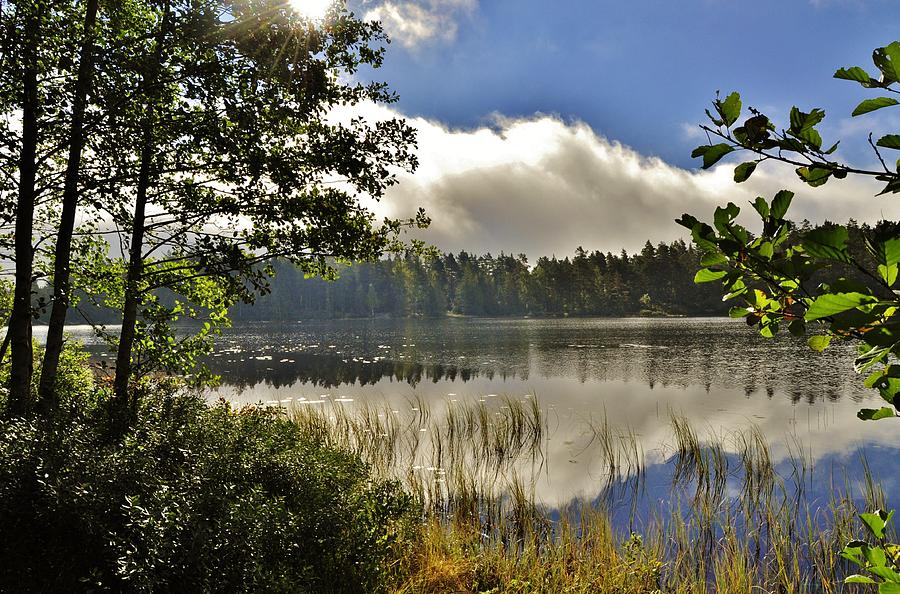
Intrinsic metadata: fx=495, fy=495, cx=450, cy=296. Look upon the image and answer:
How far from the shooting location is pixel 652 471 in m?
11.3

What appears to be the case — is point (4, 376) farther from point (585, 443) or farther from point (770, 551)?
point (770, 551)

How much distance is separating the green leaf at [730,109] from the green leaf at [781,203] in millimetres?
239

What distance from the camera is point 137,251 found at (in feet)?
31.9

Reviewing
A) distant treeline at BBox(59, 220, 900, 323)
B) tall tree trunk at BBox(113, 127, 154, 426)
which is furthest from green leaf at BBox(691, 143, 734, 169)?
distant treeline at BBox(59, 220, 900, 323)

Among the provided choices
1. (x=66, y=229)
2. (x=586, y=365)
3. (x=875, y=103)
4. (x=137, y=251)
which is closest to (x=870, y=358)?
(x=875, y=103)

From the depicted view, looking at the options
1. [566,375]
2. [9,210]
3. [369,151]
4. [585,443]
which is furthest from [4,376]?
[566,375]

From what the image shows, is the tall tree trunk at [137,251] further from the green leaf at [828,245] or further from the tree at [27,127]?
the green leaf at [828,245]

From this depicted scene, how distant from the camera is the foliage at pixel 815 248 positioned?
40.3 inches

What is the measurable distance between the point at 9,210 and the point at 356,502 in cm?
717

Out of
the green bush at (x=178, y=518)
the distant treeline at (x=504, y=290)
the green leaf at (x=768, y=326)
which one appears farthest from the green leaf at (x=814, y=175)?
the distant treeline at (x=504, y=290)

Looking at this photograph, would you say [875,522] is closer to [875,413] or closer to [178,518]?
[875,413]

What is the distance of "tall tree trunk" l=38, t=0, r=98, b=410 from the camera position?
24.8ft

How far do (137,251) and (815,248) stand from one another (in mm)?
11109

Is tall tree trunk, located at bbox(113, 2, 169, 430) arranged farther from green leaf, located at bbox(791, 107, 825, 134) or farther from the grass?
green leaf, located at bbox(791, 107, 825, 134)
